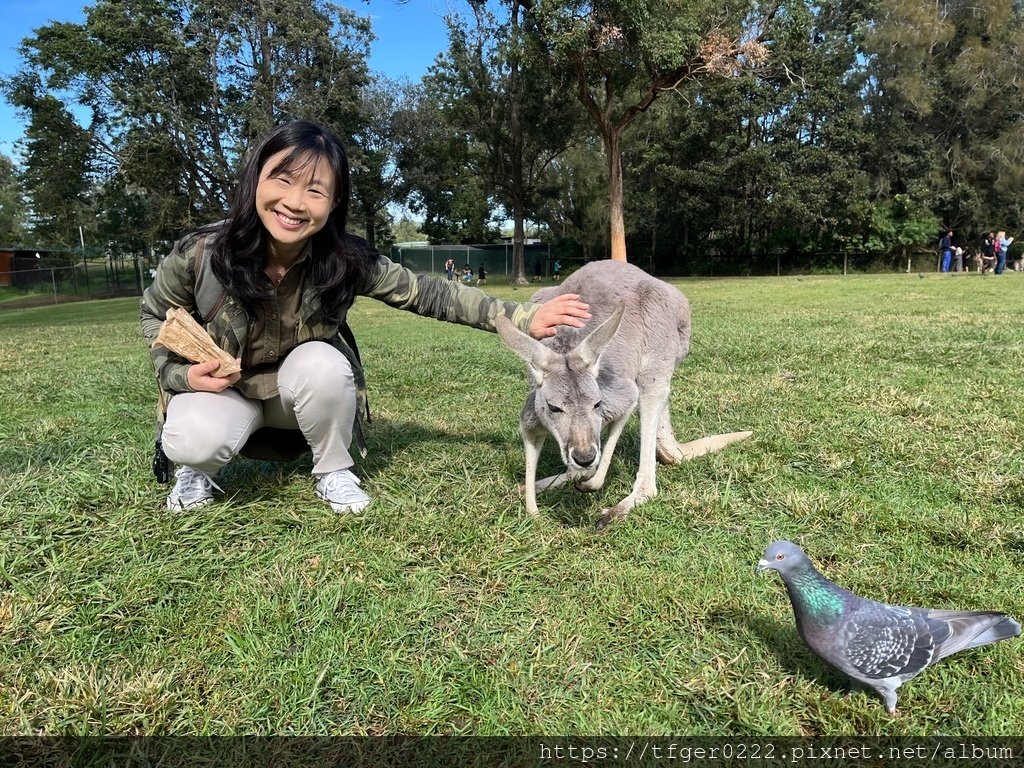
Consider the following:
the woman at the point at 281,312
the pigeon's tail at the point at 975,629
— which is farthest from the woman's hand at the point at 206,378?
the pigeon's tail at the point at 975,629

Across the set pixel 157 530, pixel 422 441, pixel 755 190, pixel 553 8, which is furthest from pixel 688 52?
pixel 157 530

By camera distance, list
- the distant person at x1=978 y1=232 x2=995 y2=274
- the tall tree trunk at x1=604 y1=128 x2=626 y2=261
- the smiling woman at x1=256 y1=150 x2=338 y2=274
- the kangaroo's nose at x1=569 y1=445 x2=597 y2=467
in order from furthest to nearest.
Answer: the distant person at x1=978 y1=232 x2=995 y2=274
the tall tree trunk at x1=604 y1=128 x2=626 y2=261
the smiling woman at x1=256 y1=150 x2=338 y2=274
the kangaroo's nose at x1=569 y1=445 x2=597 y2=467

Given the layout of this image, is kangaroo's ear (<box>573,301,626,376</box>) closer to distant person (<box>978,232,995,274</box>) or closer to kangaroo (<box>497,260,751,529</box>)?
kangaroo (<box>497,260,751,529</box>)

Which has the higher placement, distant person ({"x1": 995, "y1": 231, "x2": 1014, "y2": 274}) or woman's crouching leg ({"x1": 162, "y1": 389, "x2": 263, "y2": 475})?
distant person ({"x1": 995, "y1": 231, "x2": 1014, "y2": 274})

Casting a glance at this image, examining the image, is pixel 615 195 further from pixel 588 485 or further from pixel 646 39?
pixel 588 485

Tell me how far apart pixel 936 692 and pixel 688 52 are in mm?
14721

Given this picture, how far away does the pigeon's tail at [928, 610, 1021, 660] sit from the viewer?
1503 mm

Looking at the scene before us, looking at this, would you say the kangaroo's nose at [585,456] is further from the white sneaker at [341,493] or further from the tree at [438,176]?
the tree at [438,176]

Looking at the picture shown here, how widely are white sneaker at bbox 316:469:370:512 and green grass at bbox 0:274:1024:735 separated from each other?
0.06 metres

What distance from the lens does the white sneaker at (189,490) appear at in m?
2.36

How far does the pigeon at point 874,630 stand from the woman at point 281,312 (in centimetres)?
123

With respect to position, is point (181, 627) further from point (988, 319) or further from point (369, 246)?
point (988, 319)

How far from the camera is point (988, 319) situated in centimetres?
727

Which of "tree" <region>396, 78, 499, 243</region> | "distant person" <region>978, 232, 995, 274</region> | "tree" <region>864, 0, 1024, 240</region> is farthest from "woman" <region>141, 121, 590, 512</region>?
"tree" <region>864, 0, 1024, 240</region>
